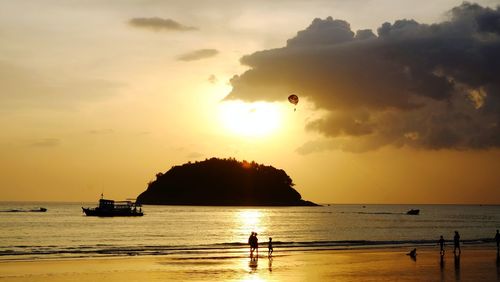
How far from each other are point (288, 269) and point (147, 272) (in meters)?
9.85

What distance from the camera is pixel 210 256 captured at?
5819 cm

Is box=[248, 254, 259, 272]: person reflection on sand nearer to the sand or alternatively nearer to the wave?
the sand

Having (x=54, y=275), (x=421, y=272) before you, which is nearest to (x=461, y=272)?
(x=421, y=272)

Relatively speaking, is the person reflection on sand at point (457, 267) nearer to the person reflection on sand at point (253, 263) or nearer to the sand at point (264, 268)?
the sand at point (264, 268)

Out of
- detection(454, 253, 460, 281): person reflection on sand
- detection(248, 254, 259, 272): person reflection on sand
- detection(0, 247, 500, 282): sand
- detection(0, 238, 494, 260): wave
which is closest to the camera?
detection(0, 247, 500, 282): sand

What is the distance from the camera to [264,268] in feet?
147

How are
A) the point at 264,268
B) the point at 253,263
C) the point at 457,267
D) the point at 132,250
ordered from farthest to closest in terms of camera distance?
the point at 132,250 < the point at 253,263 < the point at 457,267 < the point at 264,268

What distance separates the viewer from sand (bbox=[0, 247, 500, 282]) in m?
40.1

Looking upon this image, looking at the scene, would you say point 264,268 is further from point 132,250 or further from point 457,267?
point 132,250

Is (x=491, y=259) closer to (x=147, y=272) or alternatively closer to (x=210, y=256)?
(x=210, y=256)

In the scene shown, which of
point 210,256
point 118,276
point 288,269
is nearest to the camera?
point 118,276

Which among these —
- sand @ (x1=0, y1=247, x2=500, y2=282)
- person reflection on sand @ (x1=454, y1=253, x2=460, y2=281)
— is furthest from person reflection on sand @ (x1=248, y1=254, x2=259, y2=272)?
person reflection on sand @ (x1=454, y1=253, x2=460, y2=281)

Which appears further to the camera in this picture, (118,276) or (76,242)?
(76,242)

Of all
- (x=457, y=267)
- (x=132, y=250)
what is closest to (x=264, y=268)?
(x=457, y=267)
